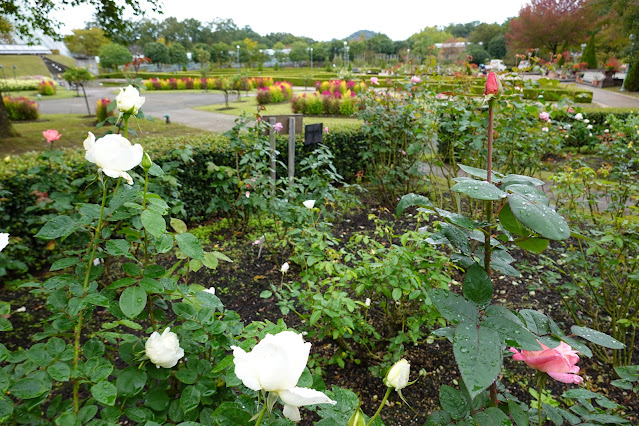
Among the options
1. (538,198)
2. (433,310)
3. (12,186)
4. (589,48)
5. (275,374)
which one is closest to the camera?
(275,374)

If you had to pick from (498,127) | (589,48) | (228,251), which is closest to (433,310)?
(228,251)

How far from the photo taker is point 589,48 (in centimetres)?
2311

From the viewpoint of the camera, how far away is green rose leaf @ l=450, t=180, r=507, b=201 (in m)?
→ 0.59

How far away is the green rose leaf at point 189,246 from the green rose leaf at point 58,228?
0.23 m

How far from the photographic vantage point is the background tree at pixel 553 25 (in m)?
26.6

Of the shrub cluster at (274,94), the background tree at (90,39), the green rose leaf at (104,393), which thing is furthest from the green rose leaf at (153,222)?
the background tree at (90,39)

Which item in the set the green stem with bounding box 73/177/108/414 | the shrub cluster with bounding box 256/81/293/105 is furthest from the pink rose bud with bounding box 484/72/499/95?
the shrub cluster with bounding box 256/81/293/105

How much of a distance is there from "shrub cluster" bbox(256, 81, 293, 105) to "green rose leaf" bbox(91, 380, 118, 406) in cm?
1312

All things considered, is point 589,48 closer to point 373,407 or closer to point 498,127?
point 498,127

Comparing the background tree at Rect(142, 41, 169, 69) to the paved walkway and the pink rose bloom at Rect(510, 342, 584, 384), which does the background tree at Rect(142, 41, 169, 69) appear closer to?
the paved walkway

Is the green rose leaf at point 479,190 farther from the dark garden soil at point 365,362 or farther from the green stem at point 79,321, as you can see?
the dark garden soil at point 365,362

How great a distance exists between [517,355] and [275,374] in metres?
0.60

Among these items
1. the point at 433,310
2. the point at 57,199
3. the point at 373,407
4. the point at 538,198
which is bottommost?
the point at 373,407

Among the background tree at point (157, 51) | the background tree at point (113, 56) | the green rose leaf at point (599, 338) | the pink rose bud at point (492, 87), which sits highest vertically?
the background tree at point (157, 51)
